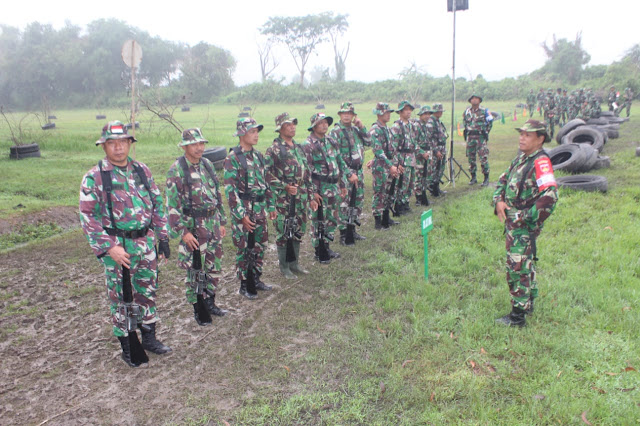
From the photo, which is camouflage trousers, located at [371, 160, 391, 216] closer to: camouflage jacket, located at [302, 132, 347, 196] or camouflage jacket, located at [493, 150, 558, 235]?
camouflage jacket, located at [302, 132, 347, 196]

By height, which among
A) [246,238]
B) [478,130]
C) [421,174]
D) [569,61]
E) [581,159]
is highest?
[569,61]

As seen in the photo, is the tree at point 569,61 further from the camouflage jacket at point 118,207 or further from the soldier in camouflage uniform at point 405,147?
the camouflage jacket at point 118,207

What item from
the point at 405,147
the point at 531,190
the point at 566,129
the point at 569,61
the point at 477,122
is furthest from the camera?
the point at 569,61

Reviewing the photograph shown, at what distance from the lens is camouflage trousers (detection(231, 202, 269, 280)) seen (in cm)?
533

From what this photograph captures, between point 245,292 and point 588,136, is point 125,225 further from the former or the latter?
point 588,136

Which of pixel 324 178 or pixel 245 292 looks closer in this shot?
pixel 245 292

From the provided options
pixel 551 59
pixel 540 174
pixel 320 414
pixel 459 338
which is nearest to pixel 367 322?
pixel 459 338

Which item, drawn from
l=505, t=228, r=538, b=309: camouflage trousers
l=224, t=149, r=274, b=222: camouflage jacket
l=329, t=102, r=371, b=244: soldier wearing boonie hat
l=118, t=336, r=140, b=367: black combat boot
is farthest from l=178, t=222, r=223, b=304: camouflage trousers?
l=505, t=228, r=538, b=309: camouflage trousers

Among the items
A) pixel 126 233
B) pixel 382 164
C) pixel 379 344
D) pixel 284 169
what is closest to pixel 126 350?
pixel 126 233

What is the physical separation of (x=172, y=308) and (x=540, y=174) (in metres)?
4.36

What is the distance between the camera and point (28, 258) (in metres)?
7.14

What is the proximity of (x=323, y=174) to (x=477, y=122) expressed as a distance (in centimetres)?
579

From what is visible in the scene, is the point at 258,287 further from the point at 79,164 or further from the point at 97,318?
the point at 79,164

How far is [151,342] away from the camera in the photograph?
4.41 meters
